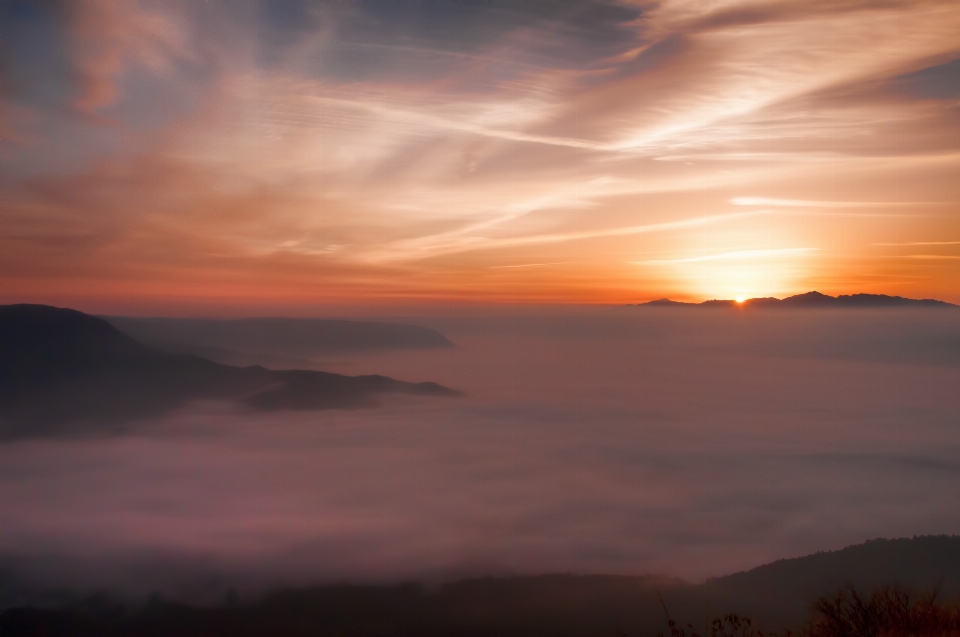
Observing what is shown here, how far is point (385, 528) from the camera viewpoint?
146 metres

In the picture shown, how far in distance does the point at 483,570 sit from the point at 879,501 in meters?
97.0

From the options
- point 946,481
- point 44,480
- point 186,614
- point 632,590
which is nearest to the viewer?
point 632,590

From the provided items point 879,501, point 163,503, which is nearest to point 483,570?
point 879,501

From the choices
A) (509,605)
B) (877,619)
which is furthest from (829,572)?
(877,619)

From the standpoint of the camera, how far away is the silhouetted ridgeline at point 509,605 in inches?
3214

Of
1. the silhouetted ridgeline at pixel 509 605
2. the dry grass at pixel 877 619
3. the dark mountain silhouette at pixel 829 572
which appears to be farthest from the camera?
the silhouetted ridgeline at pixel 509 605

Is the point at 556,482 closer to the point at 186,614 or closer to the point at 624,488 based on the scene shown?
the point at 624,488

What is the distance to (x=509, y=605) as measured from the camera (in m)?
92.7

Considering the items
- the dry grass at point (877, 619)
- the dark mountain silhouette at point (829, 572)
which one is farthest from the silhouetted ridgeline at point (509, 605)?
the dry grass at point (877, 619)

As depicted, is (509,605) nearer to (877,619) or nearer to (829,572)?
(829,572)

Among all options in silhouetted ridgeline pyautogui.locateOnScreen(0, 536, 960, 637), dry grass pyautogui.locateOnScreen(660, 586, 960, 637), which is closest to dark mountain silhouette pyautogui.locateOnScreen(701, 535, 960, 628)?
silhouetted ridgeline pyautogui.locateOnScreen(0, 536, 960, 637)

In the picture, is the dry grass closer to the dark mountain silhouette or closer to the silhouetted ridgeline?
the silhouetted ridgeline

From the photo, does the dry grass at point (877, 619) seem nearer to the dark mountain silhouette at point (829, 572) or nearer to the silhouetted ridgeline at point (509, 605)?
the silhouetted ridgeline at point (509, 605)

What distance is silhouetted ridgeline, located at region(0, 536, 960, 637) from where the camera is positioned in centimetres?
8162
